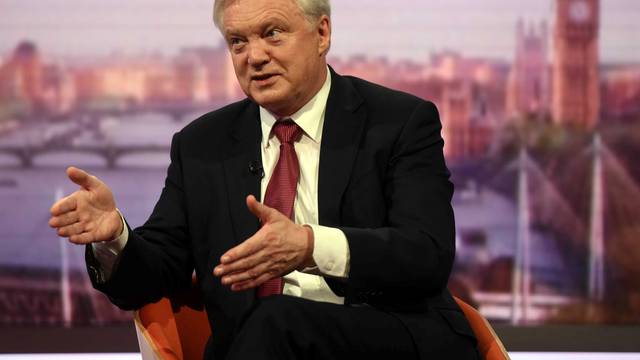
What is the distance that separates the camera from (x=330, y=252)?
74.5 inches

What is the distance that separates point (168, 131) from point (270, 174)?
1.99 metres

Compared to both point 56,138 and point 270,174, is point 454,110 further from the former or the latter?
point 270,174

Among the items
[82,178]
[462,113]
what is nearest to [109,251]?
[82,178]

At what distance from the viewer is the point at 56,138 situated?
13.6 feet

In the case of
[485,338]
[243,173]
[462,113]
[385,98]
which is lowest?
[485,338]

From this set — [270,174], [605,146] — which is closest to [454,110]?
[605,146]

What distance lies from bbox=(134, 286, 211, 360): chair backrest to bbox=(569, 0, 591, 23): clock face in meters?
2.34

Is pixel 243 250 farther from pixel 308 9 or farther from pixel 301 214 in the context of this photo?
pixel 308 9

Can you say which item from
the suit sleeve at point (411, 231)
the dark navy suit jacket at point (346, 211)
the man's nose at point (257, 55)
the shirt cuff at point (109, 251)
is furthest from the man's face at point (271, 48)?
the shirt cuff at point (109, 251)

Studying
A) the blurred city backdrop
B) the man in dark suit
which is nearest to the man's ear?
the man in dark suit

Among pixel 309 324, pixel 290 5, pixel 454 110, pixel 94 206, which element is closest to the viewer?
pixel 309 324

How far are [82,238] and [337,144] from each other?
1.93 feet

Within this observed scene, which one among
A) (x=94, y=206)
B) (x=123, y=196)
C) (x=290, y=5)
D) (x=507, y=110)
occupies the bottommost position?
(x=123, y=196)

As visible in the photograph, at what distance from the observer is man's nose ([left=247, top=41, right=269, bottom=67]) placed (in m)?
2.16
